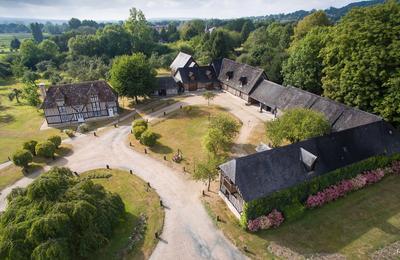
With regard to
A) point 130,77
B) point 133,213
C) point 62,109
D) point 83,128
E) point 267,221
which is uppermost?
point 130,77

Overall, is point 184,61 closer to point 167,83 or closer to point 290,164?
point 167,83

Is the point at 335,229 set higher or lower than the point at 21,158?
lower

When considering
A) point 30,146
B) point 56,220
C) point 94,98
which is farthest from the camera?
point 94,98

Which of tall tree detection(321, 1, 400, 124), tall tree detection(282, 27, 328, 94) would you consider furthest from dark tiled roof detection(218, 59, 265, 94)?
tall tree detection(321, 1, 400, 124)

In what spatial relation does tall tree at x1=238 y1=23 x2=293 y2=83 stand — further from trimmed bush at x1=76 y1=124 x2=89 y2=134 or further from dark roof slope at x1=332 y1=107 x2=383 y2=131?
trimmed bush at x1=76 y1=124 x2=89 y2=134

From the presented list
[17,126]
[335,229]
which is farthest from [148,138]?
[17,126]

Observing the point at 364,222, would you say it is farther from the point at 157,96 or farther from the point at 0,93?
the point at 0,93

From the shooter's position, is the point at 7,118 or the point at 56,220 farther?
the point at 7,118

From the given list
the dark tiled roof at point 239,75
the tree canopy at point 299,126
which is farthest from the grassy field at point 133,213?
the dark tiled roof at point 239,75
